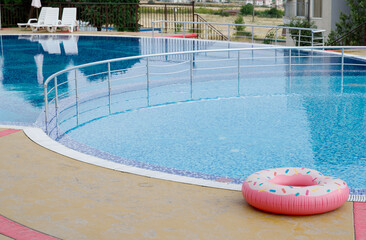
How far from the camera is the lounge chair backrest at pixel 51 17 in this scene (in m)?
24.3

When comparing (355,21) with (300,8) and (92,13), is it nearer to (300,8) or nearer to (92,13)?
(300,8)

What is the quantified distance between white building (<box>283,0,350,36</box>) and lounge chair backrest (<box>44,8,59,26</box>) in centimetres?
1174

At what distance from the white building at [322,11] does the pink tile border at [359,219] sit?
22450 millimetres

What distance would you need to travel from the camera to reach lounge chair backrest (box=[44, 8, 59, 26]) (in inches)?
957

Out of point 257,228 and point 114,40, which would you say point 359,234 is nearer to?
point 257,228

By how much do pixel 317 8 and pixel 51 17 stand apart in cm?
1307

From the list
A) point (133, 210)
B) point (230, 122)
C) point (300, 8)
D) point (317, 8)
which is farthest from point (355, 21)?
point (133, 210)

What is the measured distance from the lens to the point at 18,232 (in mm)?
4320

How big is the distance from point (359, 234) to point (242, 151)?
3.53 meters

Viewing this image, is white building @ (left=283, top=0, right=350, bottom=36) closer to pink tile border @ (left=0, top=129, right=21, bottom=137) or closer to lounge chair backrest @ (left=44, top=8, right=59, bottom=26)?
lounge chair backrest @ (left=44, top=8, right=59, bottom=26)

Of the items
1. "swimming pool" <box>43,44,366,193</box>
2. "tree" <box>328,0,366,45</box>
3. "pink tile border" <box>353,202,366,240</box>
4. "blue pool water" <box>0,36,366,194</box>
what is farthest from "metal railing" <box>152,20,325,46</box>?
"pink tile border" <box>353,202,366,240</box>

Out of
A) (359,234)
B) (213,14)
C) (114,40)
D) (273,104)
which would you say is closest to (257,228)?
(359,234)

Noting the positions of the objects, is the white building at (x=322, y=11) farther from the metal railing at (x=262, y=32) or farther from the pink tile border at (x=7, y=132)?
the pink tile border at (x=7, y=132)

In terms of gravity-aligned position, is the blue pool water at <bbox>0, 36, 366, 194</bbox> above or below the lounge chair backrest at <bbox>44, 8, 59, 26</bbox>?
below
